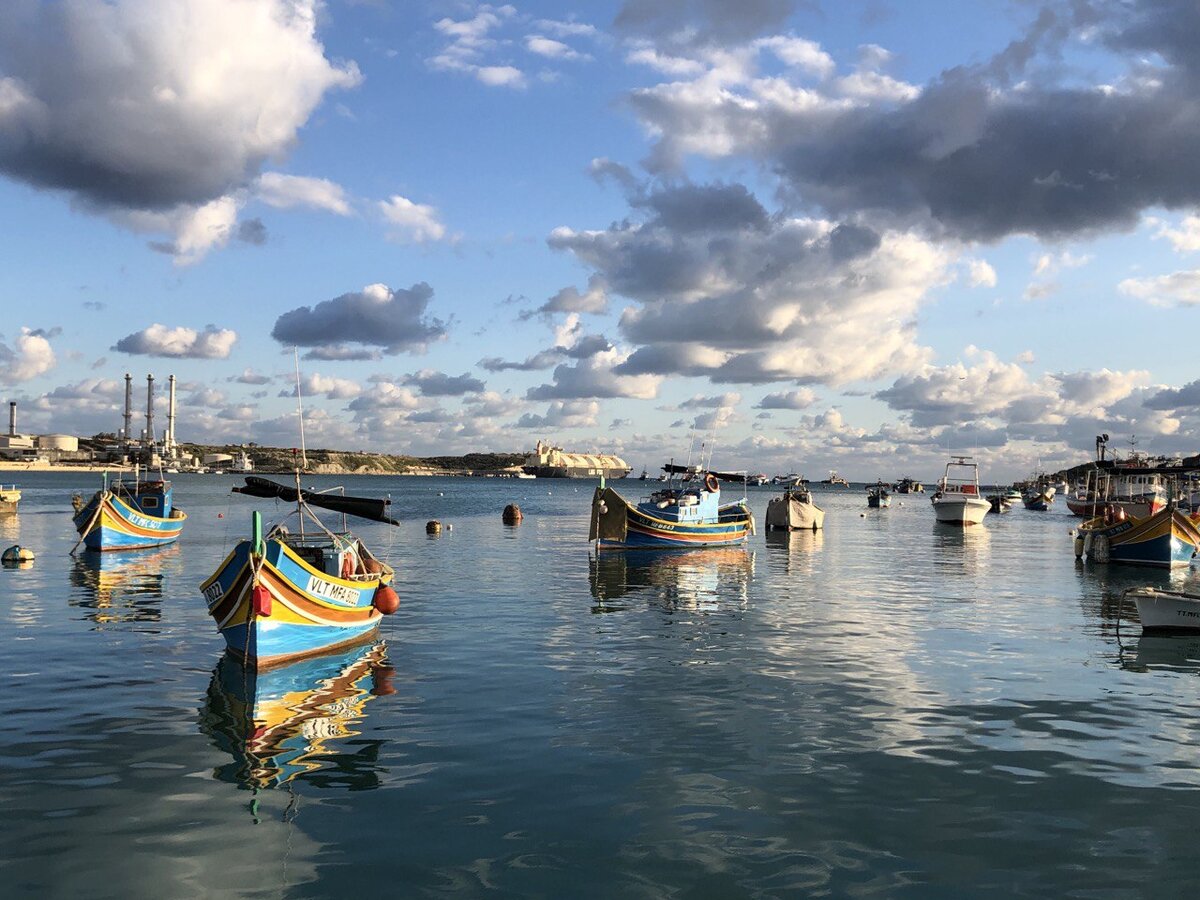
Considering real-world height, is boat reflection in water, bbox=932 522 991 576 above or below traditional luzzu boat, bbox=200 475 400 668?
below

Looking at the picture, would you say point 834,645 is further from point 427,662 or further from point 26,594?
point 26,594

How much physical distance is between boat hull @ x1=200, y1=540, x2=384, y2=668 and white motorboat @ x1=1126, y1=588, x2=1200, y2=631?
23.6 metres

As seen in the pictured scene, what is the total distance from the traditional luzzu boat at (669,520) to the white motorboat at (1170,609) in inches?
1141

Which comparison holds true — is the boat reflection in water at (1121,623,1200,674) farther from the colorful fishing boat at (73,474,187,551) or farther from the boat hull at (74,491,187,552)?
the boat hull at (74,491,187,552)

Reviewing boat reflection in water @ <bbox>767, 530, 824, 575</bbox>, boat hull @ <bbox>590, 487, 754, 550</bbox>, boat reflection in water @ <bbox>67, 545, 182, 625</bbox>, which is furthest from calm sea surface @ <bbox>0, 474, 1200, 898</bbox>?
boat hull @ <bbox>590, 487, 754, 550</bbox>

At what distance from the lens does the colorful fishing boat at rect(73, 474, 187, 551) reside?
4928cm

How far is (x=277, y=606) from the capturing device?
2072 cm

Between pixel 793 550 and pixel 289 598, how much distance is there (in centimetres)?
4569

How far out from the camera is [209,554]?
50844 millimetres

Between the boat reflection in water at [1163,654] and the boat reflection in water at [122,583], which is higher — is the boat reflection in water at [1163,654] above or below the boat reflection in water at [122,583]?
above

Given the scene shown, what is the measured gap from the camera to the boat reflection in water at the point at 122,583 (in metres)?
29.3

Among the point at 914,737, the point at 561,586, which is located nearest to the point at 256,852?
the point at 914,737

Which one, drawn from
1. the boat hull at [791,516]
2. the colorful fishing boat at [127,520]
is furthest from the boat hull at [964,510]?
the colorful fishing boat at [127,520]

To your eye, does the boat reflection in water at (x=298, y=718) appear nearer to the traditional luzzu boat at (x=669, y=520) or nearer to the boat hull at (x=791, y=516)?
the traditional luzzu boat at (x=669, y=520)
